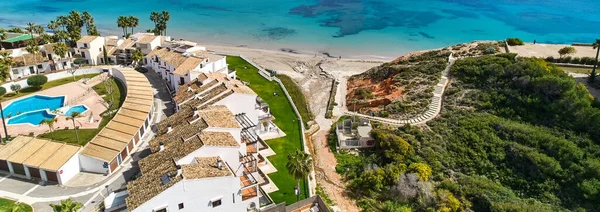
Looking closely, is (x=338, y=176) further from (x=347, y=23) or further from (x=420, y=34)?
(x=347, y=23)

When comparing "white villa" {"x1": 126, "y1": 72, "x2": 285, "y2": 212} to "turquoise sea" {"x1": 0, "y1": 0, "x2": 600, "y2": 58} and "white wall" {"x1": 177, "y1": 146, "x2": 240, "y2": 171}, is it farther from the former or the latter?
"turquoise sea" {"x1": 0, "y1": 0, "x2": 600, "y2": 58}

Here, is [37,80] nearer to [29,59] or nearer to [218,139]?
[29,59]

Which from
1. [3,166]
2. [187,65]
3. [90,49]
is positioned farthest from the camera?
[90,49]

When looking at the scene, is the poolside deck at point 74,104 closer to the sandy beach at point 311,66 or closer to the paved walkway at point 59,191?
the paved walkway at point 59,191

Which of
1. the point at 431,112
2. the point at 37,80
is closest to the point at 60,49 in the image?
the point at 37,80

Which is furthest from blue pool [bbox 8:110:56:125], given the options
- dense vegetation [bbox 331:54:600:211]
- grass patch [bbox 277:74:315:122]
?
dense vegetation [bbox 331:54:600:211]

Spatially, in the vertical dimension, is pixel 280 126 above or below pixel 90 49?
below
